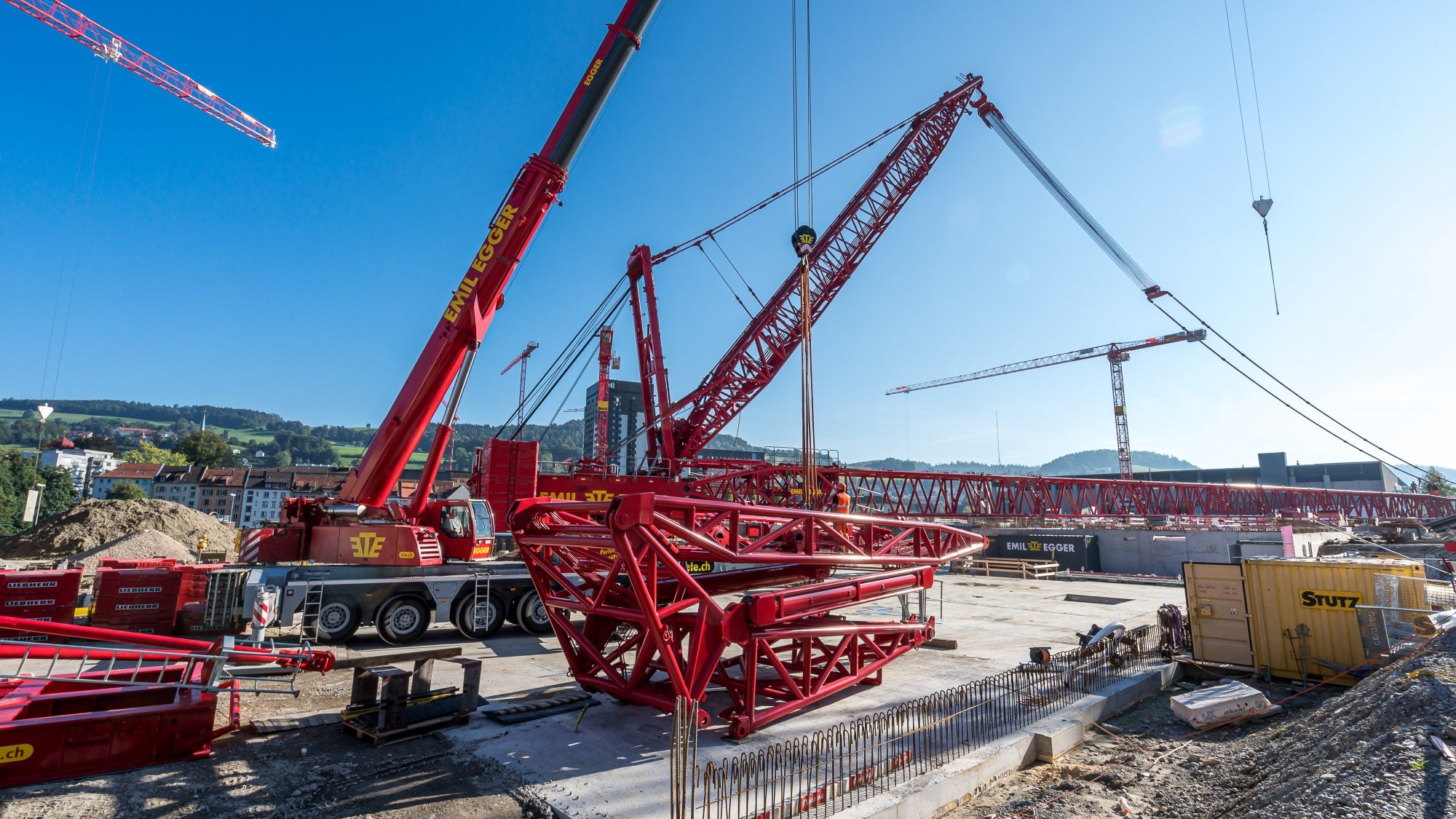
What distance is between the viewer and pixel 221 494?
96562 mm

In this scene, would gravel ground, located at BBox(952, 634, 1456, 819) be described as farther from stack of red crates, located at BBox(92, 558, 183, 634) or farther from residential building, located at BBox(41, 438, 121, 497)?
residential building, located at BBox(41, 438, 121, 497)

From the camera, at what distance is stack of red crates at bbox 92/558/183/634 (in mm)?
13820

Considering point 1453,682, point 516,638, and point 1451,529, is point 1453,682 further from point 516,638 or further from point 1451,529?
point 1451,529

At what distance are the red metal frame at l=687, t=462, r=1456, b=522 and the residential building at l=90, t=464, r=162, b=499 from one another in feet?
356

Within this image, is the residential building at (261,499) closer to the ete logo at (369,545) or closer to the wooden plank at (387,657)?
the ete logo at (369,545)

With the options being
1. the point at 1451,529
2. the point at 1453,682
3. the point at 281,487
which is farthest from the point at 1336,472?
the point at 281,487

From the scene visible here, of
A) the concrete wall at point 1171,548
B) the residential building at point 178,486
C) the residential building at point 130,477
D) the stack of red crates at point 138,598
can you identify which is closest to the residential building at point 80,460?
the residential building at point 130,477

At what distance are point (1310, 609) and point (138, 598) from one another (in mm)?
22989

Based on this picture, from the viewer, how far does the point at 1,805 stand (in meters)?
5.94

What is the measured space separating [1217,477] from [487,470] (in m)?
90.8

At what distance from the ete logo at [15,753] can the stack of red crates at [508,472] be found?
13.1 metres

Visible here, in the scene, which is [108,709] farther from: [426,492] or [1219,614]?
[1219,614]

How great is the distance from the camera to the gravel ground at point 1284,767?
552cm

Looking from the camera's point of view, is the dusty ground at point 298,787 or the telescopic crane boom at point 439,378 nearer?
the dusty ground at point 298,787
